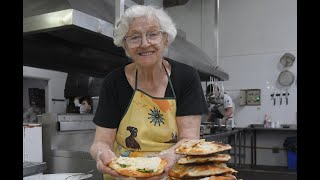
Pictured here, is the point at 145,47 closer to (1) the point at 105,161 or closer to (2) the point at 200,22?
(1) the point at 105,161

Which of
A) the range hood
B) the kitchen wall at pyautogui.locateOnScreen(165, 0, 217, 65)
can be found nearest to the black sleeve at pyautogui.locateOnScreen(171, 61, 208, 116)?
the range hood

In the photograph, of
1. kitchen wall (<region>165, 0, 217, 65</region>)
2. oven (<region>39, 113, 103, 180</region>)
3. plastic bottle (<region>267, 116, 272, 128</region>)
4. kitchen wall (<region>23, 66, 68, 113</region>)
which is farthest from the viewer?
kitchen wall (<region>165, 0, 217, 65</region>)

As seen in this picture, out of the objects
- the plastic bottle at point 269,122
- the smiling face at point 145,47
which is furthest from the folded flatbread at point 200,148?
the plastic bottle at point 269,122

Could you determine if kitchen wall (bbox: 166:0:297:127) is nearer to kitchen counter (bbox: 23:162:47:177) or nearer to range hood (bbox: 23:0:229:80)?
range hood (bbox: 23:0:229:80)

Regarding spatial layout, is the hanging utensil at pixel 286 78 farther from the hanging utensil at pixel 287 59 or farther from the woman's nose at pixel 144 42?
the woman's nose at pixel 144 42

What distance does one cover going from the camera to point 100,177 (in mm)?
1890

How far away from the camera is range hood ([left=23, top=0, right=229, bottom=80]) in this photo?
1740 millimetres

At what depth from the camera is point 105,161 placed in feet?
4.09

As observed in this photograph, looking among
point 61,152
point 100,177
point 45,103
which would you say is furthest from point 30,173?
point 45,103

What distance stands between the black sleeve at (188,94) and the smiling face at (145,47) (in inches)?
7.8

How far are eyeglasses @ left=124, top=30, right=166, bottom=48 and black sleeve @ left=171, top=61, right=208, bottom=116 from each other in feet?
0.79

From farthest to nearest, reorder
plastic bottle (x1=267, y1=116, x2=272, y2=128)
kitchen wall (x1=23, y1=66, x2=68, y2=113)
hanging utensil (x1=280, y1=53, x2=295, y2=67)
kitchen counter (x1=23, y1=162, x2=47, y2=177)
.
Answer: hanging utensil (x1=280, y1=53, x2=295, y2=67) → plastic bottle (x1=267, y1=116, x2=272, y2=128) → kitchen wall (x1=23, y1=66, x2=68, y2=113) → kitchen counter (x1=23, y1=162, x2=47, y2=177)

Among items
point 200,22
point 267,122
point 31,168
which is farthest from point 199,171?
point 200,22
